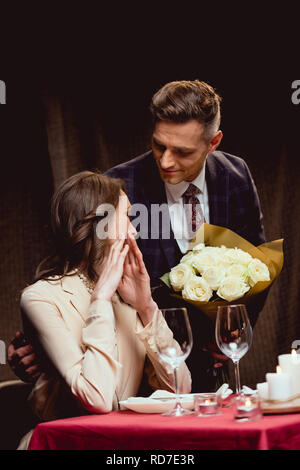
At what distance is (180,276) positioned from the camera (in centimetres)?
206

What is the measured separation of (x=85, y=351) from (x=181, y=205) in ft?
3.50

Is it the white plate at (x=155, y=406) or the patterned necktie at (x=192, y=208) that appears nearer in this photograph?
the white plate at (x=155, y=406)

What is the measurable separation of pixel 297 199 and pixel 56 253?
2010 mm

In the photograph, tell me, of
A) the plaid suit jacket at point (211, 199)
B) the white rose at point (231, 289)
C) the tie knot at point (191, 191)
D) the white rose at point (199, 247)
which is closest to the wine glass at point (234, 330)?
the white rose at point (231, 289)

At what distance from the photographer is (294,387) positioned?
1.56 meters

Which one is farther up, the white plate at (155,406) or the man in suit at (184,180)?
the man in suit at (184,180)

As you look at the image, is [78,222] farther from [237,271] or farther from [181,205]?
[181,205]

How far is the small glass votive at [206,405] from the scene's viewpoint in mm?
1462

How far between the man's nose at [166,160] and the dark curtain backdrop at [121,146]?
1.16 meters

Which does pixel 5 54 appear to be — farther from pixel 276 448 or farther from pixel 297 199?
pixel 276 448

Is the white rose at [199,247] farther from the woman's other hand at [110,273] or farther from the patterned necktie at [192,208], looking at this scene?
the patterned necktie at [192,208]

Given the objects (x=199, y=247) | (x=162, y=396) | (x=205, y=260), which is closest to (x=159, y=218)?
(x=199, y=247)

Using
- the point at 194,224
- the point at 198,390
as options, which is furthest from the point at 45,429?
the point at 194,224

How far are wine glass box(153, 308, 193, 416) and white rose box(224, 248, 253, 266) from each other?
51 cm
